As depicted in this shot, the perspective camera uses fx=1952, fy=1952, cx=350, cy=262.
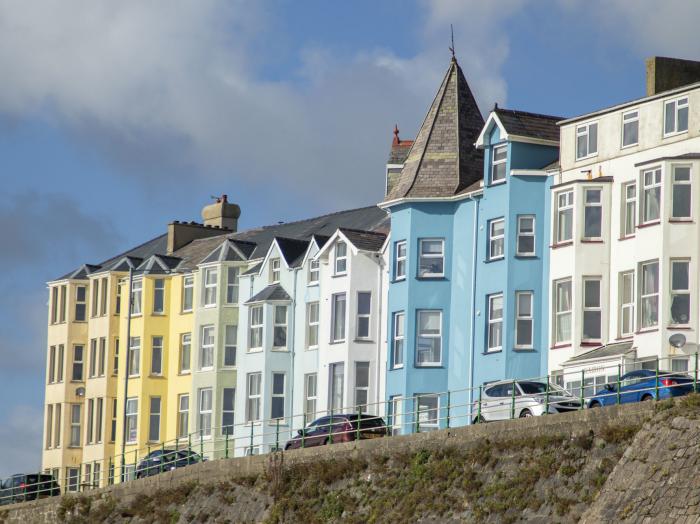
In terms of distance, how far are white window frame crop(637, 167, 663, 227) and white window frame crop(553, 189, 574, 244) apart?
3.59 meters

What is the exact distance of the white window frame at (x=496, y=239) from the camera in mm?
64625

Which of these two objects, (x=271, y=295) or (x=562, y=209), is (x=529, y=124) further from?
(x=271, y=295)

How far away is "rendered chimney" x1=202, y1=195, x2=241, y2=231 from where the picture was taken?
306 feet

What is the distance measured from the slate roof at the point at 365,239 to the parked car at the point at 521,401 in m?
18.6

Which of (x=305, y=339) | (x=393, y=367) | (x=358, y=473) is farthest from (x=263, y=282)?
(x=358, y=473)

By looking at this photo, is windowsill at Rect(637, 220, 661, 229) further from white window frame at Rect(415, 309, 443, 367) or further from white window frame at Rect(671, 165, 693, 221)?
white window frame at Rect(415, 309, 443, 367)

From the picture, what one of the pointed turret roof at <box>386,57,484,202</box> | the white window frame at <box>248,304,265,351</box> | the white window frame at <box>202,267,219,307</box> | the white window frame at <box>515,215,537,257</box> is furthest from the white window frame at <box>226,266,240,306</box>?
the white window frame at <box>515,215,537,257</box>

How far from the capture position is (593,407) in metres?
46.5

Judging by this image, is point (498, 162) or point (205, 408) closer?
point (498, 162)

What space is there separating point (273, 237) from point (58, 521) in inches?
835

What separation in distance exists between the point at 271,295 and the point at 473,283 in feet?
46.1

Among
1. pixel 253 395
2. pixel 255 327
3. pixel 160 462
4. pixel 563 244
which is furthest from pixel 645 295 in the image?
pixel 255 327

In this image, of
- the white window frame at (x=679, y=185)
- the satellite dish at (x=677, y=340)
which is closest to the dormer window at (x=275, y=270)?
the white window frame at (x=679, y=185)

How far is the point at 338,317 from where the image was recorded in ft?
240
